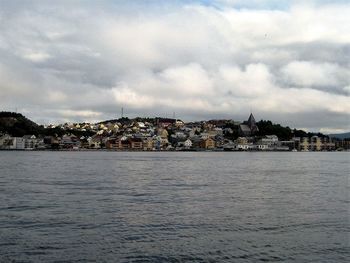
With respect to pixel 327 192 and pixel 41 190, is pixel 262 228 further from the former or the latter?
pixel 41 190

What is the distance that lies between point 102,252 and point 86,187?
64.5 ft

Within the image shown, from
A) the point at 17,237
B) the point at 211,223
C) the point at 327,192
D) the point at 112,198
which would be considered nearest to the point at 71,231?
the point at 17,237

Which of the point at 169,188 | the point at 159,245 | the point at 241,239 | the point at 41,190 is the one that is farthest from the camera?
the point at 169,188

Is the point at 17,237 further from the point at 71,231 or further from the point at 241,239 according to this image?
the point at 241,239

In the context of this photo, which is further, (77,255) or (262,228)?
(262,228)

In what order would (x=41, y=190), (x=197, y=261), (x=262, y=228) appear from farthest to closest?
1. (x=41, y=190)
2. (x=262, y=228)
3. (x=197, y=261)

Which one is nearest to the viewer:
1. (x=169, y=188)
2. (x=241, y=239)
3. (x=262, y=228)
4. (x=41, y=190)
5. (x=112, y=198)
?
(x=241, y=239)

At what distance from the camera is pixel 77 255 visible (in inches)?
576

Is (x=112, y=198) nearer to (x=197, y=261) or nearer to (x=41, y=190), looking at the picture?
(x=41, y=190)

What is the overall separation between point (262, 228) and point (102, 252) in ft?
22.4

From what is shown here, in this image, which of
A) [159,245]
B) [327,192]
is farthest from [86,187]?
[159,245]

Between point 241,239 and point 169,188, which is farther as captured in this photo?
point 169,188

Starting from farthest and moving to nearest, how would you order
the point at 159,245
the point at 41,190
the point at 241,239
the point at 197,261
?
the point at 41,190, the point at 241,239, the point at 159,245, the point at 197,261

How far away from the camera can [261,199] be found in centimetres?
2828
